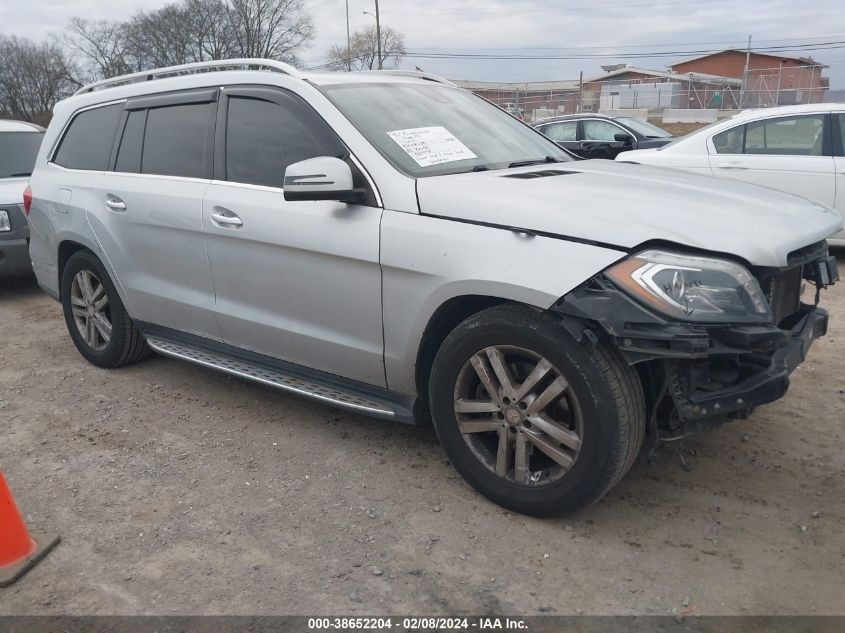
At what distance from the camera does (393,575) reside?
8.97 feet

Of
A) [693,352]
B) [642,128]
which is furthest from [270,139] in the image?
[642,128]

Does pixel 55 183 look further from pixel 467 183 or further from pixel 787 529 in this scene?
pixel 787 529

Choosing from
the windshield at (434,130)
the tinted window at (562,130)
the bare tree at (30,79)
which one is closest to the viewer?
the windshield at (434,130)

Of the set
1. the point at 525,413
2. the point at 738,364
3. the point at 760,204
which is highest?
the point at 760,204

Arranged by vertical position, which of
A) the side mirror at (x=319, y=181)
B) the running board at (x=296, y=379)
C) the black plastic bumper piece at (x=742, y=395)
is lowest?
the running board at (x=296, y=379)

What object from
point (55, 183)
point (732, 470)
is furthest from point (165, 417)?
point (732, 470)

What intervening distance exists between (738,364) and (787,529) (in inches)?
30.2

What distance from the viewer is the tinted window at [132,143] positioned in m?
4.44

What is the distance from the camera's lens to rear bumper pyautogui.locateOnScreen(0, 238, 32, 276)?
7.14 m

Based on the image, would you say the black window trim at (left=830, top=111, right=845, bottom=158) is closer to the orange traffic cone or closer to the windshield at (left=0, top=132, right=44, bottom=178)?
the orange traffic cone

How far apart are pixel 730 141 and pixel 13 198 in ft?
23.7

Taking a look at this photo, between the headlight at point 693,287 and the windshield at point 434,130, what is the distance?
3.70ft

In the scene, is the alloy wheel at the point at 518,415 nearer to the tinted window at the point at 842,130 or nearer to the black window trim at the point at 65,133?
the black window trim at the point at 65,133

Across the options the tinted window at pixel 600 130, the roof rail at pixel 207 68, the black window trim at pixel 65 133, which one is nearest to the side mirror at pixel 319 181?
the roof rail at pixel 207 68
